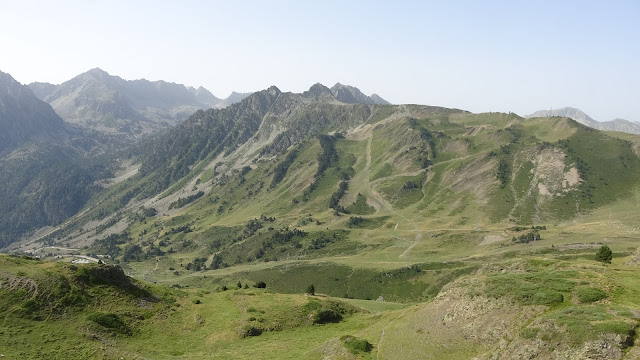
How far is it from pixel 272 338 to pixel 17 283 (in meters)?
44.4

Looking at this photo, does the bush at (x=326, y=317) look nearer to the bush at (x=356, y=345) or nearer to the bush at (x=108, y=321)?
the bush at (x=356, y=345)

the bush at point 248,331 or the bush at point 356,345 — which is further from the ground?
the bush at point 356,345

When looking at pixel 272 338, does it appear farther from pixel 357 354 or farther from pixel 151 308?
pixel 151 308

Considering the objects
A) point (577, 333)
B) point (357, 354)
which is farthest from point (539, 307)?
point (357, 354)

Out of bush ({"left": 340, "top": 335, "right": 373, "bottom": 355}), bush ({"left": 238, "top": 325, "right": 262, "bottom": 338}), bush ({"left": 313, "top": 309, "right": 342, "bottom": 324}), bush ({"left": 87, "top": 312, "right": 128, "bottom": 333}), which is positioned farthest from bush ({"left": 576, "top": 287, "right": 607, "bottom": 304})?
bush ({"left": 87, "top": 312, "right": 128, "bottom": 333})

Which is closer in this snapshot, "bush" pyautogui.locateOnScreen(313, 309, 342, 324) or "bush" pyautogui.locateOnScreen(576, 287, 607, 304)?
"bush" pyautogui.locateOnScreen(576, 287, 607, 304)

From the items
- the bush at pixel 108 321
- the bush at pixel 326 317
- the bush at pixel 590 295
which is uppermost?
the bush at pixel 590 295

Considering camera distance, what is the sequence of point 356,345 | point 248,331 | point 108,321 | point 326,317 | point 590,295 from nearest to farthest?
point 590,295 < point 356,345 < point 108,321 < point 248,331 < point 326,317

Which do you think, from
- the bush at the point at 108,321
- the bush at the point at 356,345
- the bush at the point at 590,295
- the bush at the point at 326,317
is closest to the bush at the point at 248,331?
the bush at the point at 326,317

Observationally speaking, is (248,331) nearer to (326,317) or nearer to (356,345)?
(326,317)

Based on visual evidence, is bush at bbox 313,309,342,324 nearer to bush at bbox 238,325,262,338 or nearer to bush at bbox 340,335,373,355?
bush at bbox 238,325,262,338

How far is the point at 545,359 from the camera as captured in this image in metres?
33.8

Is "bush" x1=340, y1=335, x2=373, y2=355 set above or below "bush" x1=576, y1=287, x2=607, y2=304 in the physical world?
below

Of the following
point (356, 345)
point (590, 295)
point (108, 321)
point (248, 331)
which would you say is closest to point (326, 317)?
point (248, 331)
